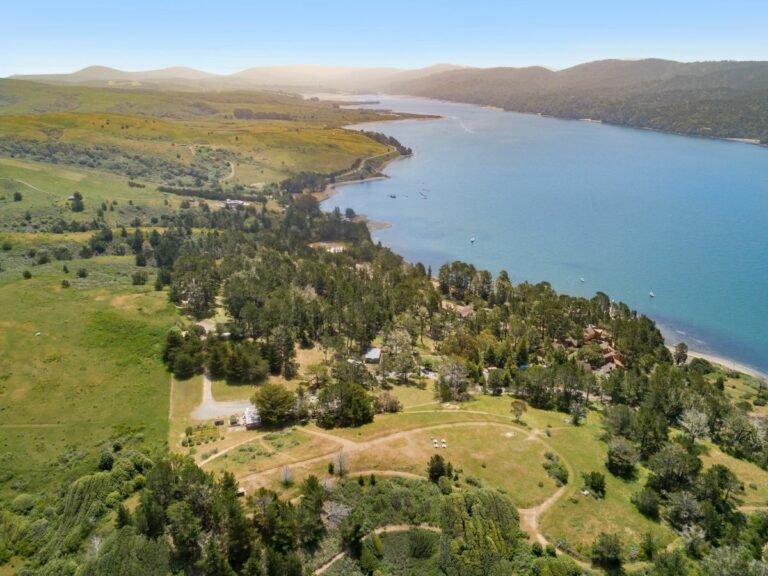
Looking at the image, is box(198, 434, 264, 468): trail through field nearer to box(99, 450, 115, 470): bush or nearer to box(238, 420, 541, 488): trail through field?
box(238, 420, 541, 488): trail through field

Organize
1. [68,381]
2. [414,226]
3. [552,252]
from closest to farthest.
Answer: [68,381] → [552,252] → [414,226]

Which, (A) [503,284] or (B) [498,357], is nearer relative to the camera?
(B) [498,357]

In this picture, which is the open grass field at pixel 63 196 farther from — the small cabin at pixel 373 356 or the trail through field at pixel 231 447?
the trail through field at pixel 231 447

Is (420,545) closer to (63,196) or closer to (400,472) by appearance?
(400,472)

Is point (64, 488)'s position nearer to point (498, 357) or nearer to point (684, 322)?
point (498, 357)

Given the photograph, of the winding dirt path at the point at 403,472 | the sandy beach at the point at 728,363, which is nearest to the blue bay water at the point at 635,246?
the sandy beach at the point at 728,363

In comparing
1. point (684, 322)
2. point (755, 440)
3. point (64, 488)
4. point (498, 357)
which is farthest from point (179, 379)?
point (684, 322)

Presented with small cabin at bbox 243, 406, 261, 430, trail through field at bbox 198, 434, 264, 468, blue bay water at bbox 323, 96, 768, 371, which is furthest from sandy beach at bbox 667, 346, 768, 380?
trail through field at bbox 198, 434, 264, 468
